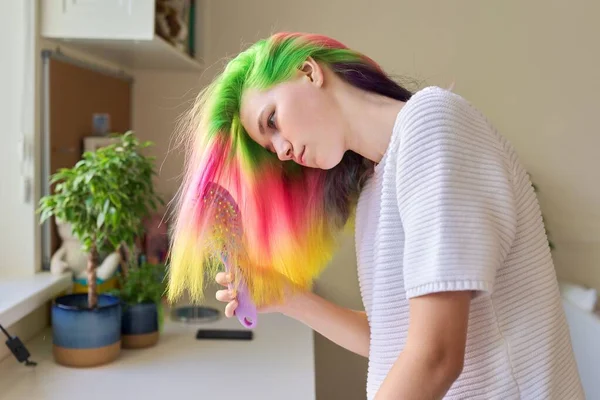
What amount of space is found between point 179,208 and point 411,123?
0.38 m

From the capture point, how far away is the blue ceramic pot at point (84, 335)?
1.17 m

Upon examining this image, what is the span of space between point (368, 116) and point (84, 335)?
71cm

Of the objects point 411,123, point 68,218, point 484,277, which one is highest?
point 411,123

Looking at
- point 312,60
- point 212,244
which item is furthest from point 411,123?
point 212,244

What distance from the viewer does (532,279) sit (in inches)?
26.6

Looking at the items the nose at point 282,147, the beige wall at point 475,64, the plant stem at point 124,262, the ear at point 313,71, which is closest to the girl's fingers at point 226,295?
the nose at point 282,147

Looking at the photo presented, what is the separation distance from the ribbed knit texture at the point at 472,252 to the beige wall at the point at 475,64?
1.26m

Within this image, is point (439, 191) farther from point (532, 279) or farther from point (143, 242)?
point (143, 242)

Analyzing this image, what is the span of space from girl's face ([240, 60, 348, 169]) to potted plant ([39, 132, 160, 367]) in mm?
475

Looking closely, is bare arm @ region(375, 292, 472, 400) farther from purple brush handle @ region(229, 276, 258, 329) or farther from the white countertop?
the white countertop

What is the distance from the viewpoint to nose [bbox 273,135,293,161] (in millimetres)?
806

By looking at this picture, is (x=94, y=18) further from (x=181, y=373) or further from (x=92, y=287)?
(x=181, y=373)

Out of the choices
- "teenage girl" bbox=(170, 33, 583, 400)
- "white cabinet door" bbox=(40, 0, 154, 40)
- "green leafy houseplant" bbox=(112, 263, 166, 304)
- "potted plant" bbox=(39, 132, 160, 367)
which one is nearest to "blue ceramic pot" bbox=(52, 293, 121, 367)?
"potted plant" bbox=(39, 132, 160, 367)

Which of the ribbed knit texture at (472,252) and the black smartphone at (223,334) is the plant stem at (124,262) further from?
the ribbed knit texture at (472,252)
